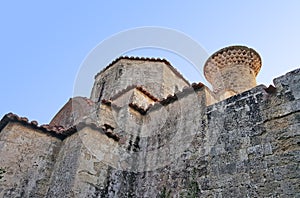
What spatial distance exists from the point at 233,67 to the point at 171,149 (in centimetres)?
478

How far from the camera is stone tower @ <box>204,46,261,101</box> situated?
8.88 m

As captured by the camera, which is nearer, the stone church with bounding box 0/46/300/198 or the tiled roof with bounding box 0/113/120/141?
the stone church with bounding box 0/46/300/198

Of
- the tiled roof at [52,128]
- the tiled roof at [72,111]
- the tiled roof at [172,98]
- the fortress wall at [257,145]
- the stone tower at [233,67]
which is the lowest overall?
the fortress wall at [257,145]

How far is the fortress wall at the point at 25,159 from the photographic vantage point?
5207mm

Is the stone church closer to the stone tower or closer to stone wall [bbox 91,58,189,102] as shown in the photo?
the stone tower

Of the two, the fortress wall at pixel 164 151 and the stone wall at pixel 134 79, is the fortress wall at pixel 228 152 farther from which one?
the stone wall at pixel 134 79

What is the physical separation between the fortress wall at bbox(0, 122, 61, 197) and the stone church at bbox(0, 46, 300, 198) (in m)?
0.02

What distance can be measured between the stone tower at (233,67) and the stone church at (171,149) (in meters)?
1.45

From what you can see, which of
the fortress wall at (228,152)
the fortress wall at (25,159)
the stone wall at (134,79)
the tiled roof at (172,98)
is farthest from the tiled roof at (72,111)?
the fortress wall at (228,152)

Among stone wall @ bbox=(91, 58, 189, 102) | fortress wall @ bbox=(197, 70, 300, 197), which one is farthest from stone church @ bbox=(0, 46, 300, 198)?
stone wall @ bbox=(91, 58, 189, 102)

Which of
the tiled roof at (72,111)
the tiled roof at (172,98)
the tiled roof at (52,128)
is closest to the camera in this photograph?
the tiled roof at (52,128)

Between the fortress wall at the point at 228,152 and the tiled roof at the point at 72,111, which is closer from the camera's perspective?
the fortress wall at the point at 228,152

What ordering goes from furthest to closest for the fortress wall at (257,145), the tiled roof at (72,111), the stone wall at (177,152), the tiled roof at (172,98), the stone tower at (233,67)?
1. the stone tower at (233,67)
2. the tiled roof at (72,111)
3. the tiled roof at (172,98)
4. the stone wall at (177,152)
5. the fortress wall at (257,145)

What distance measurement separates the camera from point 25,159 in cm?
554
